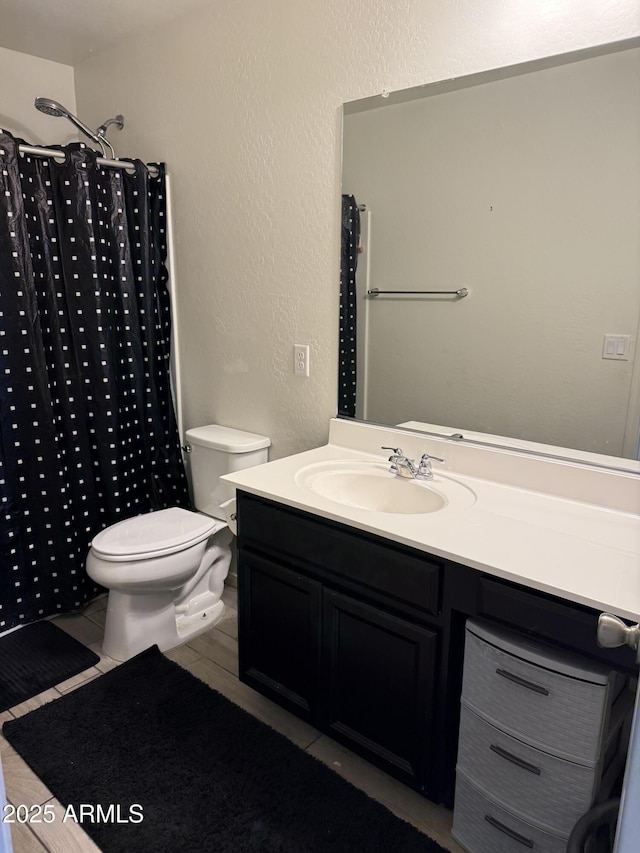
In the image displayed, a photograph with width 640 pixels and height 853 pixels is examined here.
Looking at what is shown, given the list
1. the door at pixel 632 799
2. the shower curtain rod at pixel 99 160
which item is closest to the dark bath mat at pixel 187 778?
the door at pixel 632 799

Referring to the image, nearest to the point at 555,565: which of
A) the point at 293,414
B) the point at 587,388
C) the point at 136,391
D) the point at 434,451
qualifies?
the point at 587,388

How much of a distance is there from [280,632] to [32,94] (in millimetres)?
2723

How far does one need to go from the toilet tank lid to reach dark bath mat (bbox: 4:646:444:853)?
891 millimetres

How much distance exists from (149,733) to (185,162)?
2222mm

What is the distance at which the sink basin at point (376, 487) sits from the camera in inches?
70.2

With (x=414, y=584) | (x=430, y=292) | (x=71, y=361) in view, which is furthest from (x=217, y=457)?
(x=414, y=584)

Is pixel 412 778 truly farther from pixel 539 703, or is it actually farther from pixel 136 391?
pixel 136 391

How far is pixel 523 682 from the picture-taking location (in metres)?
1.28

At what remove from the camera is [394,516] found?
1.56 m

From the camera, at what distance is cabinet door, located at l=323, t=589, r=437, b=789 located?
4.88ft

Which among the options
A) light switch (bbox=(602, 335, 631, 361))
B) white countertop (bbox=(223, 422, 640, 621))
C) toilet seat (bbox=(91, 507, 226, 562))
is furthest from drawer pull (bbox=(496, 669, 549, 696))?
toilet seat (bbox=(91, 507, 226, 562))

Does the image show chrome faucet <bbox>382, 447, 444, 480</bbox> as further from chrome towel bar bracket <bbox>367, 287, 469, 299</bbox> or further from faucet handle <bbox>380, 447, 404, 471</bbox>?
chrome towel bar bracket <bbox>367, 287, 469, 299</bbox>

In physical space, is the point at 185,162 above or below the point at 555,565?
above

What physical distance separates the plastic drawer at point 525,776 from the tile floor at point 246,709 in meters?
0.29
